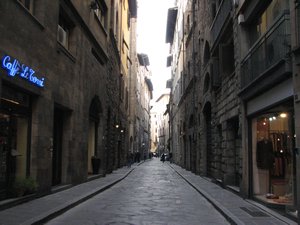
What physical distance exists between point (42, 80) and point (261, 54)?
264 inches

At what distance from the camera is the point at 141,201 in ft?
48.5

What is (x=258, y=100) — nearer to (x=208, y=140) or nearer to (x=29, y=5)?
(x=29, y=5)

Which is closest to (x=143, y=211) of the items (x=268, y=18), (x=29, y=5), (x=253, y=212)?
(x=253, y=212)

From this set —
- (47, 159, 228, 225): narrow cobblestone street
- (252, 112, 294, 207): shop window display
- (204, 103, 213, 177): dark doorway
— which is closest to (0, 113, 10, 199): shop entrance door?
(47, 159, 228, 225): narrow cobblestone street

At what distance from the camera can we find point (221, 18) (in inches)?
782

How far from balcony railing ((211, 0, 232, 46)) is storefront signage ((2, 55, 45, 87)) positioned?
8.30 meters

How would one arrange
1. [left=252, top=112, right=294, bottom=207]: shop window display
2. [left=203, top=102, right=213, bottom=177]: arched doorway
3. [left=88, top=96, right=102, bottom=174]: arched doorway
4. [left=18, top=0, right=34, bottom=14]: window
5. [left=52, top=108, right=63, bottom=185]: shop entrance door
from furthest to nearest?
1. [left=203, top=102, right=213, bottom=177]: arched doorway
2. [left=88, top=96, right=102, bottom=174]: arched doorway
3. [left=52, top=108, right=63, bottom=185]: shop entrance door
4. [left=18, top=0, right=34, bottom=14]: window
5. [left=252, top=112, right=294, bottom=207]: shop window display

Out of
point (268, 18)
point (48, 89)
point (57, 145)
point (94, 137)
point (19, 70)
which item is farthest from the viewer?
point (94, 137)

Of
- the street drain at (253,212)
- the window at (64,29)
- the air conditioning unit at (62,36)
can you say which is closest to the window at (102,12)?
the window at (64,29)

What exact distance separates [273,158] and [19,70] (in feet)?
24.8

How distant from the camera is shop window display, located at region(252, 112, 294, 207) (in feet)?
38.8

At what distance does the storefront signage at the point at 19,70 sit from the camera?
1110 cm

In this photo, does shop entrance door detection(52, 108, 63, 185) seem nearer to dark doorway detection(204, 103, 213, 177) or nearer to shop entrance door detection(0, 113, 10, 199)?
shop entrance door detection(0, 113, 10, 199)

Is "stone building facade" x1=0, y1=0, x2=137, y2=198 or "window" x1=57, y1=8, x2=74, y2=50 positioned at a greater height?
"window" x1=57, y1=8, x2=74, y2=50
